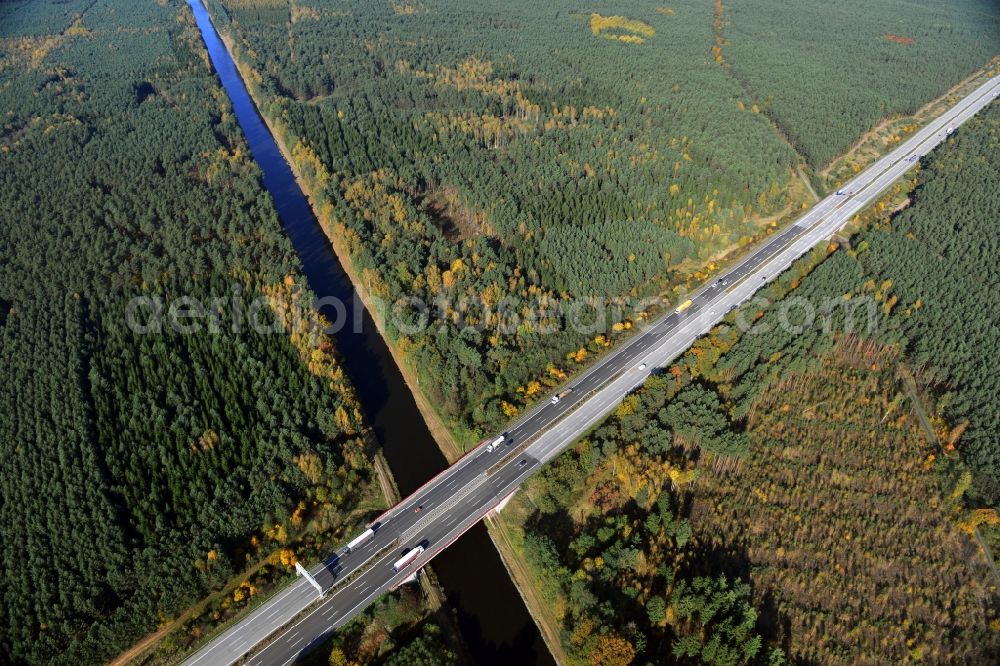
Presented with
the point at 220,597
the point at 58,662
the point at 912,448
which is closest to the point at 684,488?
the point at 912,448

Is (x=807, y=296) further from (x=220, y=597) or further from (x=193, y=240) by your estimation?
(x=193, y=240)

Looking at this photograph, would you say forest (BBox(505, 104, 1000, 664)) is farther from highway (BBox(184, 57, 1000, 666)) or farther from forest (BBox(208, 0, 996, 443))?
forest (BBox(208, 0, 996, 443))

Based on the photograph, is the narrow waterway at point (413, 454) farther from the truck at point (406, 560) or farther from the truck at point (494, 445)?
the truck at point (494, 445)

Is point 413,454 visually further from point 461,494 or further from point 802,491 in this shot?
point 802,491

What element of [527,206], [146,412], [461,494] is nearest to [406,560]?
[461,494]

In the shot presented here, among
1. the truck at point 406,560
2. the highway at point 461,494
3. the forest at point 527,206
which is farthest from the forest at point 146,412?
the forest at point 527,206

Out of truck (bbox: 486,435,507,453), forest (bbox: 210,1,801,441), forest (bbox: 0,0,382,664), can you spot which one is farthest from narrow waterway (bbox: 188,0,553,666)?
truck (bbox: 486,435,507,453)
